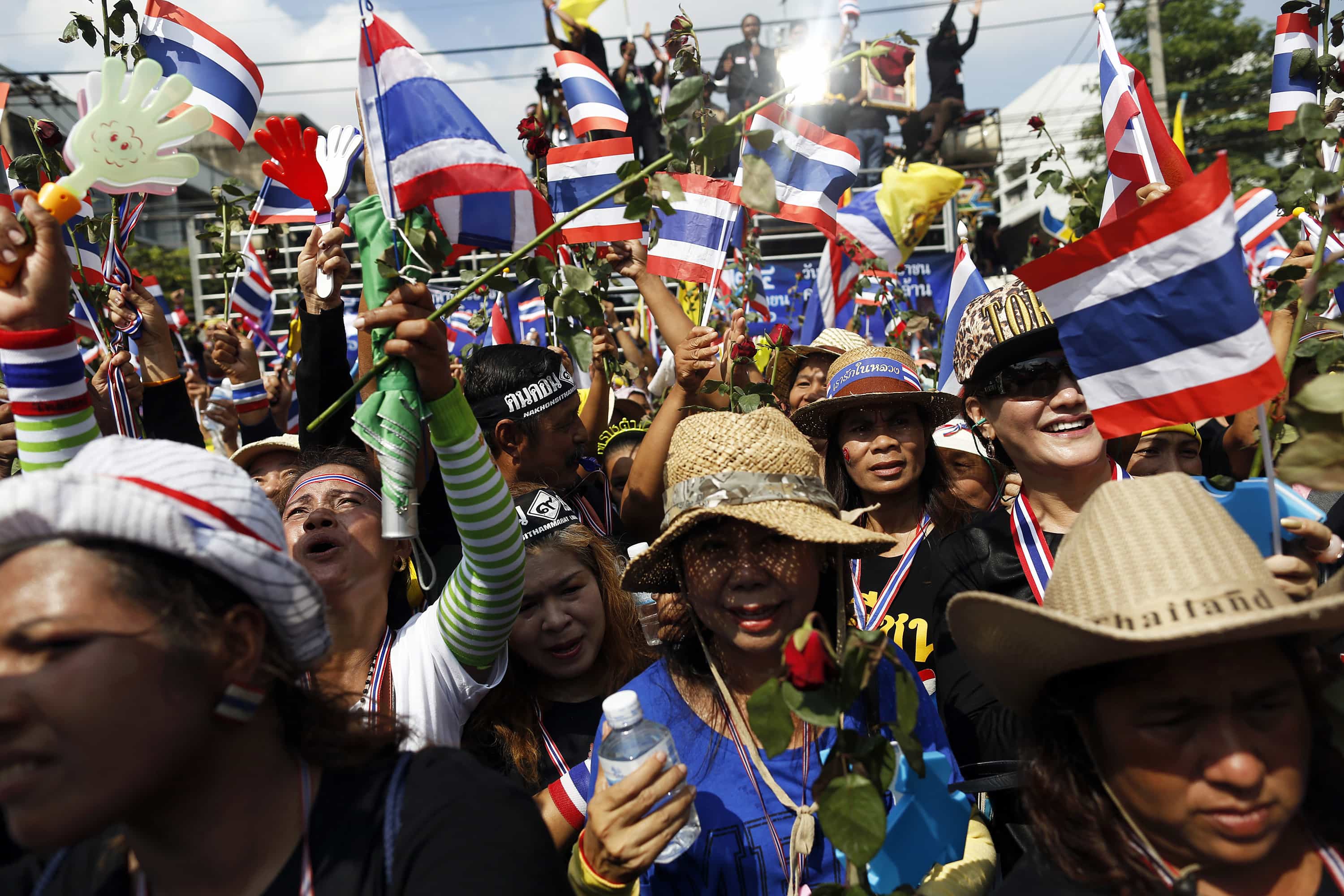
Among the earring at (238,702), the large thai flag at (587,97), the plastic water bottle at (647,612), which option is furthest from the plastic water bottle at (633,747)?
the large thai flag at (587,97)

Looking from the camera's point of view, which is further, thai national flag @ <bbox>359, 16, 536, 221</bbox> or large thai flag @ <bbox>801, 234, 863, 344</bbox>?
large thai flag @ <bbox>801, 234, 863, 344</bbox>

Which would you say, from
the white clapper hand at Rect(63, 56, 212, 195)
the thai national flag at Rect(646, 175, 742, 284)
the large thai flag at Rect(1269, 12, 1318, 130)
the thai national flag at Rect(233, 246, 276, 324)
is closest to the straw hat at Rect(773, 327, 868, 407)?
the thai national flag at Rect(646, 175, 742, 284)

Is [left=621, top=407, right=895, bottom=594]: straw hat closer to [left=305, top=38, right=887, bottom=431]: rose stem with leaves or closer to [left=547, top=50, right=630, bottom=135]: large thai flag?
[left=305, top=38, right=887, bottom=431]: rose stem with leaves

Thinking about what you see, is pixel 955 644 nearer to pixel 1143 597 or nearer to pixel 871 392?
pixel 1143 597

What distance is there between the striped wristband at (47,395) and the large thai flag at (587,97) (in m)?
2.71

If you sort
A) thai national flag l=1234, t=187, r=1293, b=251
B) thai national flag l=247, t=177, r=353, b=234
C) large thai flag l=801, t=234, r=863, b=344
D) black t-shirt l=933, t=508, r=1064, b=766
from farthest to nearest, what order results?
large thai flag l=801, t=234, r=863, b=344, thai national flag l=1234, t=187, r=1293, b=251, thai national flag l=247, t=177, r=353, b=234, black t-shirt l=933, t=508, r=1064, b=766

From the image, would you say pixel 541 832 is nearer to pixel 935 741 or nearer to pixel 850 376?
pixel 935 741

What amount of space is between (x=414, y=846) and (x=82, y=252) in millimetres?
3442

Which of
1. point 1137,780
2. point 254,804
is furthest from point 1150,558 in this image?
point 254,804

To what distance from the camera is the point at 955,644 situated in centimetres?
226

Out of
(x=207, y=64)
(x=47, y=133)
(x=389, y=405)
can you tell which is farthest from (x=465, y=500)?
(x=207, y=64)

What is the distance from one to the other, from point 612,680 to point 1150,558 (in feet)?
5.26

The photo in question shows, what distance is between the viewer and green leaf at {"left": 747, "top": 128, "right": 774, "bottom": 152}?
179 cm

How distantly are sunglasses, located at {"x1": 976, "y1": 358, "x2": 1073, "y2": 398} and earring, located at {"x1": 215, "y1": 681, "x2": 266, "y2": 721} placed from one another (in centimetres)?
201
